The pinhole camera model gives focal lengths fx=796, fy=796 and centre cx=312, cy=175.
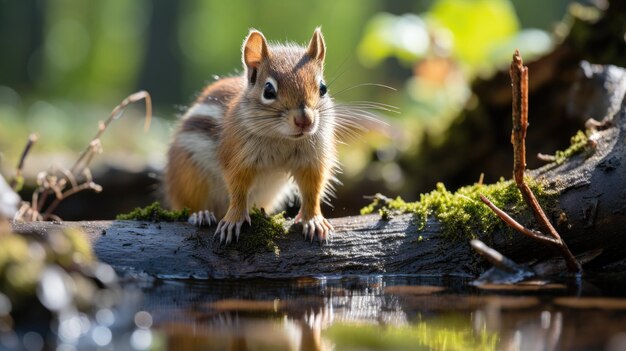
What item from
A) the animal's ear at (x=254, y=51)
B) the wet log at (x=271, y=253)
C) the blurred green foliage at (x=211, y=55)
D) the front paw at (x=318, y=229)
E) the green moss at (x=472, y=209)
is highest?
the blurred green foliage at (x=211, y=55)

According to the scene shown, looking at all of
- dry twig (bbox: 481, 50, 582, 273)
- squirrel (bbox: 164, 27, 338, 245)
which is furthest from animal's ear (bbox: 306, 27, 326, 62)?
dry twig (bbox: 481, 50, 582, 273)

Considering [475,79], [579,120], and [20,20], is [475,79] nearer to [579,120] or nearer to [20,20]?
[579,120]

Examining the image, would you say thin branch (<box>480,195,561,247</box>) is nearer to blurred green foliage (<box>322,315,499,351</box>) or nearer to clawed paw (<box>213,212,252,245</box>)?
blurred green foliage (<box>322,315,499,351</box>)

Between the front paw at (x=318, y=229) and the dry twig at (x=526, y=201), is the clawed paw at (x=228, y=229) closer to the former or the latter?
the front paw at (x=318, y=229)

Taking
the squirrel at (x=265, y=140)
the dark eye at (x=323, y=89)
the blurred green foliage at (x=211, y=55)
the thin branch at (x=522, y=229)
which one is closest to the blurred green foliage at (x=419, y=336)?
the thin branch at (x=522, y=229)

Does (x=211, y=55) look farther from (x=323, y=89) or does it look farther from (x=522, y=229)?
(x=522, y=229)

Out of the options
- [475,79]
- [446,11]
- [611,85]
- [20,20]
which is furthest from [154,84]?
[611,85]
